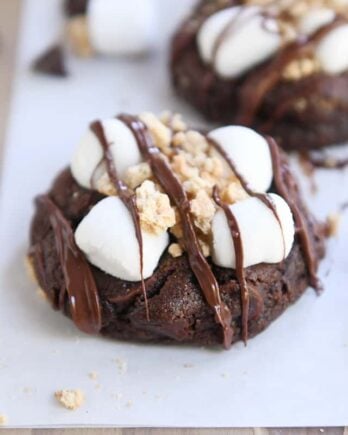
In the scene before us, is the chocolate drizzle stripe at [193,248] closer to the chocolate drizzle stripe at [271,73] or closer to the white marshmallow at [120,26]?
the chocolate drizzle stripe at [271,73]

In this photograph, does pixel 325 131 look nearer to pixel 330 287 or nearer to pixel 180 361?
pixel 330 287

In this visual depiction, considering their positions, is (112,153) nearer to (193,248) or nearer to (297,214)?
(193,248)

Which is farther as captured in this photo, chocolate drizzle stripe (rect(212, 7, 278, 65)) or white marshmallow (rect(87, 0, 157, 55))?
white marshmallow (rect(87, 0, 157, 55))

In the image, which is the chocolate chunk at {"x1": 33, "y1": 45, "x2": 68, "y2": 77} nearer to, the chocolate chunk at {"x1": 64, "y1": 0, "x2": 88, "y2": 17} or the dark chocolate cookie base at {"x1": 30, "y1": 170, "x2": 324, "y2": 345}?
the chocolate chunk at {"x1": 64, "y1": 0, "x2": 88, "y2": 17}

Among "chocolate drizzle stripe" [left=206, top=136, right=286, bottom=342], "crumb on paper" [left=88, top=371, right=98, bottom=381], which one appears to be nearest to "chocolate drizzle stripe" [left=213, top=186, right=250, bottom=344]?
"chocolate drizzle stripe" [left=206, top=136, right=286, bottom=342]

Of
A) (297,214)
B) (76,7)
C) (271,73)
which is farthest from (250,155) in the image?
(76,7)

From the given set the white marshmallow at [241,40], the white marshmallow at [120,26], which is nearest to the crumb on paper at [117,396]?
the white marshmallow at [241,40]
